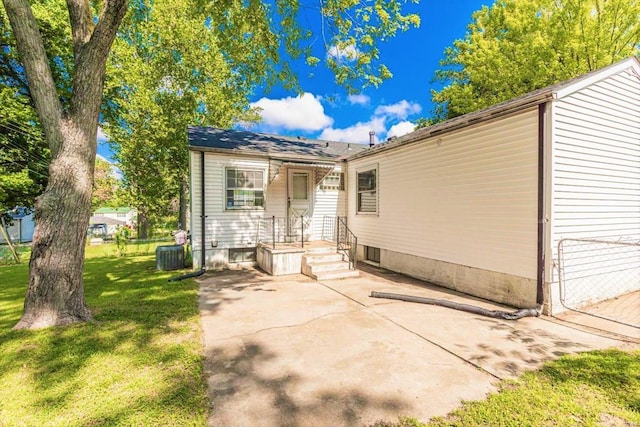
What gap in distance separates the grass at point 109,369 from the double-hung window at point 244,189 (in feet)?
14.1

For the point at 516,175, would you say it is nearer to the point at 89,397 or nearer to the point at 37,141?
the point at 89,397

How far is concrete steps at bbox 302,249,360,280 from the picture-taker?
7.70m

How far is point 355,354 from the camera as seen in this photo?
355 centimetres

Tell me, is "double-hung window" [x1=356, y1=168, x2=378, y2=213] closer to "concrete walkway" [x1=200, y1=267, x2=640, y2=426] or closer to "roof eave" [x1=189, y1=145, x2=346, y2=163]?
"roof eave" [x1=189, y1=145, x2=346, y2=163]

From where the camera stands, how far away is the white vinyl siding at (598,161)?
4.98 meters

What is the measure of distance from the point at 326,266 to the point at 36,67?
6.97 m

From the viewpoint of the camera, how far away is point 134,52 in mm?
16859

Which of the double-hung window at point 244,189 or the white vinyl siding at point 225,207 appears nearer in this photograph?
the white vinyl siding at point 225,207

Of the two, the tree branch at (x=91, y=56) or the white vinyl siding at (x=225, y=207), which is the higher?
the tree branch at (x=91, y=56)

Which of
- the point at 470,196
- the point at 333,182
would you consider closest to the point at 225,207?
the point at 333,182

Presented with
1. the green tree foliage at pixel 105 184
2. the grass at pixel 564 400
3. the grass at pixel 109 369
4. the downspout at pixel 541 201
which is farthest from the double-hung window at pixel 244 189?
the green tree foliage at pixel 105 184

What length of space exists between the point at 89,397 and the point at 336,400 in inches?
91.7

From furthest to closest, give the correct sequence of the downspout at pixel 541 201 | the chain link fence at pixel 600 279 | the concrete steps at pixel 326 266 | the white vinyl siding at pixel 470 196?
the concrete steps at pixel 326 266 < the white vinyl siding at pixel 470 196 < the chain link fence at pixel 600 279 < the downspout at pixel 541 201

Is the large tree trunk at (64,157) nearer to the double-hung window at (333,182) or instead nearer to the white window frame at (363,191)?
the double-hung window at (333,182)
